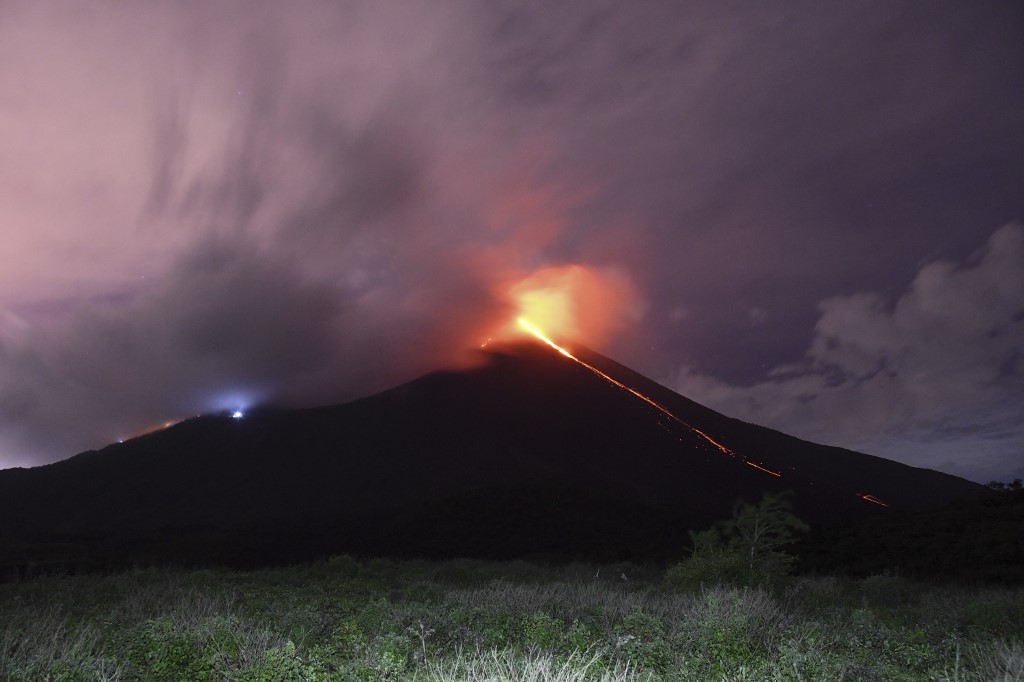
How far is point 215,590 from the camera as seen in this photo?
1836cm

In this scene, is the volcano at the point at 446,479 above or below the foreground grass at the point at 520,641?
above

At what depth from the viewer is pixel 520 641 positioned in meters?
9.96

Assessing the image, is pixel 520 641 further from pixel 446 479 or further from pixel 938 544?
pixel 446 479

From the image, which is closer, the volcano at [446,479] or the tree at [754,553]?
the tree at [754,553]

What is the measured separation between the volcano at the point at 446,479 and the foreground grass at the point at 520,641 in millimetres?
67170

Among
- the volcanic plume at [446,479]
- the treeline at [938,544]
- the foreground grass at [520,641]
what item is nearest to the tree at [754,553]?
the foreground grass at [520,641]

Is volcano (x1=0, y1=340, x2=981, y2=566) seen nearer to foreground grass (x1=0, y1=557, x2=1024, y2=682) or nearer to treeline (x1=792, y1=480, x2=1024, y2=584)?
treeline (x1=792, y1=480, x2=1024, y2=584)

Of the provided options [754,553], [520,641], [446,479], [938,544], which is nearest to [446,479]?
[446,479]

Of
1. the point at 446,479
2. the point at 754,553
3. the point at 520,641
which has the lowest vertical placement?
the point at 520,641

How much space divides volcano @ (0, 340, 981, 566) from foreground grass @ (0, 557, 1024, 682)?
220 feet

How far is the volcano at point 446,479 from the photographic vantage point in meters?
92.6

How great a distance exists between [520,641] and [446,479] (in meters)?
126

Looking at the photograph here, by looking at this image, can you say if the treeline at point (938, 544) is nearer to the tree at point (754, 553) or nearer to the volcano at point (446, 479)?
the tree at point (754, 553)

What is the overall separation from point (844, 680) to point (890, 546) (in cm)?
4026
